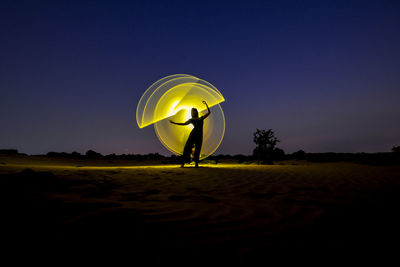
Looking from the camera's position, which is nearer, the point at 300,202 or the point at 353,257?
the point at 353,257

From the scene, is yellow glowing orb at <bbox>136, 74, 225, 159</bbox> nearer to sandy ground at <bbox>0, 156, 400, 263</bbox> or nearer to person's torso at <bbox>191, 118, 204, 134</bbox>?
person's torso at <bbox>191, 118, 204, 134</bbox>

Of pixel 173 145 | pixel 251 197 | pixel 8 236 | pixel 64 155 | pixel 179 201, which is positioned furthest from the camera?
pixel 64 155

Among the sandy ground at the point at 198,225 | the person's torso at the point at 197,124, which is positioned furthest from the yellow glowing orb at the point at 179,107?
the sandy ground at the point at 198,225

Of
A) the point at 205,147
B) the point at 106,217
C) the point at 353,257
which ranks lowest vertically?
the point at 353,257

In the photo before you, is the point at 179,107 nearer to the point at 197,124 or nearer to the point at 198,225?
the point at 197,124

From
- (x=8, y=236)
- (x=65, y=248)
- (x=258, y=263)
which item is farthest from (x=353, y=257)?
(x=8, y=236)

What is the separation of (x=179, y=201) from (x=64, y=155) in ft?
51.9

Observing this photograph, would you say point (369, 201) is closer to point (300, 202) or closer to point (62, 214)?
point (300, 202)

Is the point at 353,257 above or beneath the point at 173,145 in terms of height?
beneath

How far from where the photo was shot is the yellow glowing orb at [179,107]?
8.93 m

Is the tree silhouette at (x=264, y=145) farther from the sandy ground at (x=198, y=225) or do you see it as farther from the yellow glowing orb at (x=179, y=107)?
the sandy ground at (x=198, y=225)

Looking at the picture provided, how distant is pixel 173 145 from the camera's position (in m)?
10.4

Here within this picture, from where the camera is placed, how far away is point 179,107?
34.6ft

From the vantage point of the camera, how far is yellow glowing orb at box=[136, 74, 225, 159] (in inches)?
352
